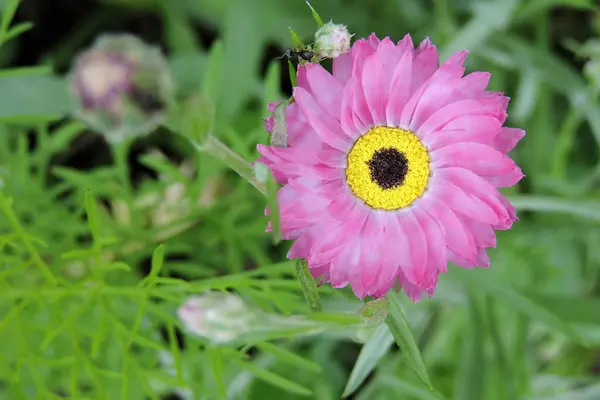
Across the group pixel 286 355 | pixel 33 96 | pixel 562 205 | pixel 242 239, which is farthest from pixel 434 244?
pixel 33 96

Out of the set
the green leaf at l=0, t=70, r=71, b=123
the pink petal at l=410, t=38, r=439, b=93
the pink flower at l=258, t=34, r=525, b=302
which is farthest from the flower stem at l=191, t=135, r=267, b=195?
the green leaf at l=0, t=70, r=71, b=123

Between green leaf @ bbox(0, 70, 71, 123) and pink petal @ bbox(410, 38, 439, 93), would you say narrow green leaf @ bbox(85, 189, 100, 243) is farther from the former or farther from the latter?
green leaf @ bbox(0, 70, 71, 123)

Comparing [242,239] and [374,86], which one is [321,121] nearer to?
[374,86]

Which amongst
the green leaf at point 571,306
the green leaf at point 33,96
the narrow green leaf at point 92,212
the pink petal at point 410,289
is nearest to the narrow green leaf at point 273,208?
the pink petal at point 410,289

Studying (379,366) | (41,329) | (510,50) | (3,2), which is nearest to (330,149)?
(41,329)

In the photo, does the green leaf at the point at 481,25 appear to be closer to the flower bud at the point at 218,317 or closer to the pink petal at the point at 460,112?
the pink petal at the point at 460,112
